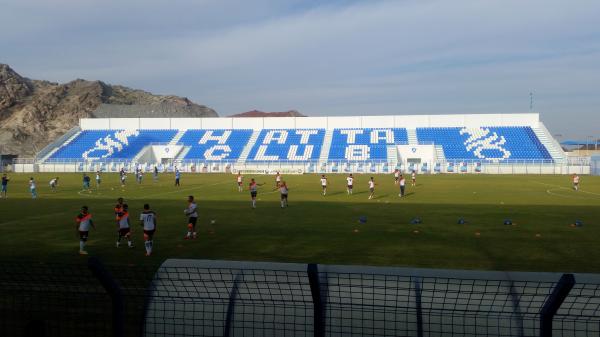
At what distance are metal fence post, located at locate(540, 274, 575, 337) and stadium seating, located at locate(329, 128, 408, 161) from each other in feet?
227

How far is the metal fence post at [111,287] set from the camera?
195 inches

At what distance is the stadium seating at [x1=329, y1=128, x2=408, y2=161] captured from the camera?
75062mm

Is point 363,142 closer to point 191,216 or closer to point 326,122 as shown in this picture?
point 326,122

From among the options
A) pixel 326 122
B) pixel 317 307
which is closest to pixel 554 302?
pixel 317 307

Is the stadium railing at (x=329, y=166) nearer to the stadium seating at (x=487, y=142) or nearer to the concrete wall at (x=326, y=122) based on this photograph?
the stadium seating at (x=487, y=142)

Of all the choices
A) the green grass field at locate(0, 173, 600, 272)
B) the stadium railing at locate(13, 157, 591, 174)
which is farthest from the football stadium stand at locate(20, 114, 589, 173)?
the green grass field at locate(0, 173, 600, 272)

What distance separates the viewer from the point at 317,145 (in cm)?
8019

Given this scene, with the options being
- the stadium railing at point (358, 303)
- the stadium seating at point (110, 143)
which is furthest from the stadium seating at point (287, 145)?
the stadium railing at point (358, 303)

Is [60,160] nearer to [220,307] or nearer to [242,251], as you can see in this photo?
[242,251]

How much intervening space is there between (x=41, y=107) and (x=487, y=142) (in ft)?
370

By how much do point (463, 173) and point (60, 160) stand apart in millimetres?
60338

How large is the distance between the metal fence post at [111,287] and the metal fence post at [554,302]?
414 cm

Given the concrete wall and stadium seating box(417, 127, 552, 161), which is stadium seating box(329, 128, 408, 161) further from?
stadium seating box(417, 127, 552, 161)

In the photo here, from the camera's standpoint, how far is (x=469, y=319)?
501cm
